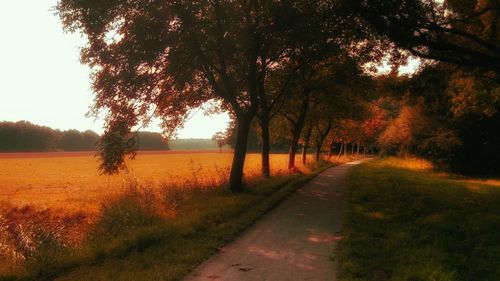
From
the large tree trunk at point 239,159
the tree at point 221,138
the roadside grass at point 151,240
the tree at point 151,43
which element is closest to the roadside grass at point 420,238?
the roadside grass at point 151,240

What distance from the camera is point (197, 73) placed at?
1927 centimetres

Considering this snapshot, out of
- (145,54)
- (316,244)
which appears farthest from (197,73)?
(316,244)

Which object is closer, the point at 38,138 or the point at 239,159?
the point at 239,159

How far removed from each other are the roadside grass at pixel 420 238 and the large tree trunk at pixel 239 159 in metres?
4.91

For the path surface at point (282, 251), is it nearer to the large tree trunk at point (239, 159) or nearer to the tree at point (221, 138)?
the large tree trunk at point (239, 159)

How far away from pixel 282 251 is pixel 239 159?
386 inches

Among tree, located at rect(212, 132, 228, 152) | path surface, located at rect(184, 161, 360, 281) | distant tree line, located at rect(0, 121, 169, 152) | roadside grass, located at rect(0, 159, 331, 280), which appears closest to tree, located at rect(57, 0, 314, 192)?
roadside grass, located at rect(0, 159, 331, 280)

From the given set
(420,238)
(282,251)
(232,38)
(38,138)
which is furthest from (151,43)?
(38,138)

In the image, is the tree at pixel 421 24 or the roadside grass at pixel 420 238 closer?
the roadside grass at pixel 420 238

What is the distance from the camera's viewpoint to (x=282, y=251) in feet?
28.4

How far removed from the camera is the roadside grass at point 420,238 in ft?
23.9

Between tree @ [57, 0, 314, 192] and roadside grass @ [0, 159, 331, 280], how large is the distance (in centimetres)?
354

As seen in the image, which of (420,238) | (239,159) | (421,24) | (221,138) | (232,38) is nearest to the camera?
(420,238)

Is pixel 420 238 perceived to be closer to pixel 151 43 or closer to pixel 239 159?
pixel 239 159
